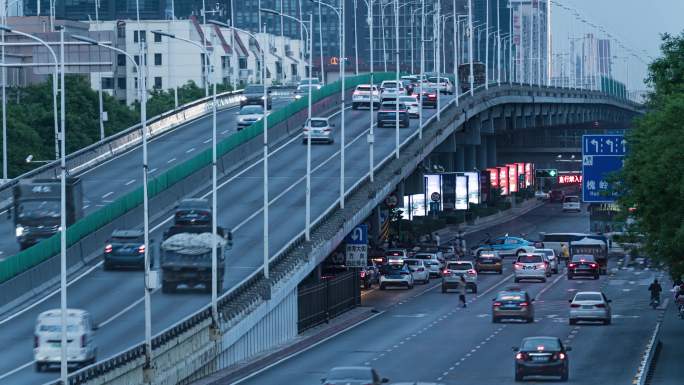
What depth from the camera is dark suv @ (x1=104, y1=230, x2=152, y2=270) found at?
67.2 meters

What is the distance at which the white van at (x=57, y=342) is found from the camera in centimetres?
4612

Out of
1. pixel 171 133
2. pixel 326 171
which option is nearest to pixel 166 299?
pixel 326 171

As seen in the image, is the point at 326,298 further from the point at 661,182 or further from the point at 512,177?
the point at 512,177

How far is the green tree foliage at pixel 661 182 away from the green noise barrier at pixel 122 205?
22.7m

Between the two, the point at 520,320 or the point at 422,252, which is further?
the point at 422,252

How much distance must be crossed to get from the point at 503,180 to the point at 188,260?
113 m

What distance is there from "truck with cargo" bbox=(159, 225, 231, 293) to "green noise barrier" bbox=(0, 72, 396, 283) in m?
4.95

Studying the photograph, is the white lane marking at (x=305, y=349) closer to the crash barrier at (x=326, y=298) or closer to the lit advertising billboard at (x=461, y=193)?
the crash barrier at (x=326, y=298)

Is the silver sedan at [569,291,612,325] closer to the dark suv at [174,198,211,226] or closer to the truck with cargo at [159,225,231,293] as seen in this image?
the truck with cargo at [159,225,231,293]

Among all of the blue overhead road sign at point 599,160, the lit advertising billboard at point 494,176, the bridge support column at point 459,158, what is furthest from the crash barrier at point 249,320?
the lit advertising billboard at point 494,176

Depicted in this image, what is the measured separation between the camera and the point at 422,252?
10994 cm

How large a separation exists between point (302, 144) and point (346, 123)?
12486 mm

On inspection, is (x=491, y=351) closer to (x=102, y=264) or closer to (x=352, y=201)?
(x=102, y=264)

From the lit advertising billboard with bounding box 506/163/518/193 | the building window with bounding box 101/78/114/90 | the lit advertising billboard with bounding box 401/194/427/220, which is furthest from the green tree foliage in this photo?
the building window with bounding box 101/78/114/90
